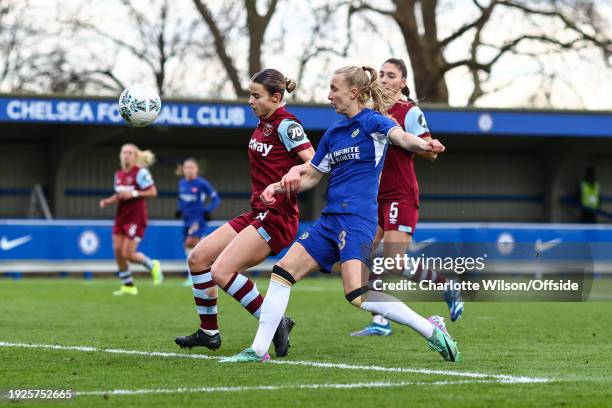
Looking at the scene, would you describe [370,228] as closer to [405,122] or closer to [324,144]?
[324,144]

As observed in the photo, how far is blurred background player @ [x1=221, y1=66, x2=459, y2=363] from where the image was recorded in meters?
8.02

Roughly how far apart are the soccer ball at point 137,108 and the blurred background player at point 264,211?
4.24ft

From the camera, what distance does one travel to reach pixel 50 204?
27234mm

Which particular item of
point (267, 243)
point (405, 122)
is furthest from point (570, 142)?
point (267, 243)

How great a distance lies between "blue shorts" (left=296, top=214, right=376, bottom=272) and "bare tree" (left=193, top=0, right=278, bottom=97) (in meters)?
25.6

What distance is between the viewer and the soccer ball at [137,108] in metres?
9.81

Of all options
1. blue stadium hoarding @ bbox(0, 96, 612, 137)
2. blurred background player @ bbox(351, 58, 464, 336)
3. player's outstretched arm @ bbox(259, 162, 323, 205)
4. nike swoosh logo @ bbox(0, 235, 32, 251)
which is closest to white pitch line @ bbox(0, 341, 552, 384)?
player's outstretched arm @ bbox(259, 162, 323, 205)

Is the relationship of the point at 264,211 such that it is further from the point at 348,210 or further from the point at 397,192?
the point at 397,192

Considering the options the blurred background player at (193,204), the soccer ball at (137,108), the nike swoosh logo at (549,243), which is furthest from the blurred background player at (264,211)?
the nike swoosh logo at (549,243)

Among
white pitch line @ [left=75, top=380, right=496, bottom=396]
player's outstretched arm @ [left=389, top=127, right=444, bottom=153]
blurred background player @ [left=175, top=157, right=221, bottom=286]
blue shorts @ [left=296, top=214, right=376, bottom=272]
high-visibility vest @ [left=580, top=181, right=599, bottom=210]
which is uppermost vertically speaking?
player's outstretched arm @ [left=389, top=127, right=444, bottom=153]

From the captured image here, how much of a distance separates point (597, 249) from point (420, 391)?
18.2 meters

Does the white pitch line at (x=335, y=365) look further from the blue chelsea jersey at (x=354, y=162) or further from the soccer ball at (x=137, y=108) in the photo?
the soccer ball at (x=137, y=108)

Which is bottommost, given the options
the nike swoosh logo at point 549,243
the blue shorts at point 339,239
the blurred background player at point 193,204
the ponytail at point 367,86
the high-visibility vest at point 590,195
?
the nike swoosh logo at point 549,243

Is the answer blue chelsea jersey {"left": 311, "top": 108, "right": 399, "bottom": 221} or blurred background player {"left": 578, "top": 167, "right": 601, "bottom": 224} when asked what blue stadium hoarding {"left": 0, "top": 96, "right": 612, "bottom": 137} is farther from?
blue chelsea jersey {"left": 311, "top": 108, "right": 399, "bottom": 221}
